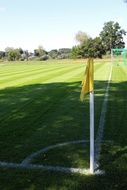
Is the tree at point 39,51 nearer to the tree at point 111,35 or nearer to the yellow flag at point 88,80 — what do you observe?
the tree at point 111,35

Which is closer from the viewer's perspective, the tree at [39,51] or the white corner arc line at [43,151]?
the white corner arc line at [43,151]

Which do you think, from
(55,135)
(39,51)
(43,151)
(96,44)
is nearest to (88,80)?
(43,151)

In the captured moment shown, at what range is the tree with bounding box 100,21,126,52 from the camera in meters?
130

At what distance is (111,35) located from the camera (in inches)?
5167

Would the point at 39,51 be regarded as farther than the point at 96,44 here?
Yes

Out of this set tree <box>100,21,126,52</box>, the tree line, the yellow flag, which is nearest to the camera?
the yellow flag

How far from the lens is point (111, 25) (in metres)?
131

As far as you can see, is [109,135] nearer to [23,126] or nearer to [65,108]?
[23,126]

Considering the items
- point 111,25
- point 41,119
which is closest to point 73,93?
point 41,119

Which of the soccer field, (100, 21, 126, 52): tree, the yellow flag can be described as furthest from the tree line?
the yellow flag

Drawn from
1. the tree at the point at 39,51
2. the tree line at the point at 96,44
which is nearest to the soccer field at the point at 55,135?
the tree line at the point at 96,44

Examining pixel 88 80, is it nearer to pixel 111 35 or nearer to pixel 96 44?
pixel 96 44

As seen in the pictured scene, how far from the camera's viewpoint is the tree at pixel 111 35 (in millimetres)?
130250

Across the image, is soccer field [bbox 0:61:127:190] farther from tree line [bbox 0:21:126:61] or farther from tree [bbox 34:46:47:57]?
tree [bbox 34:46:47:57]
